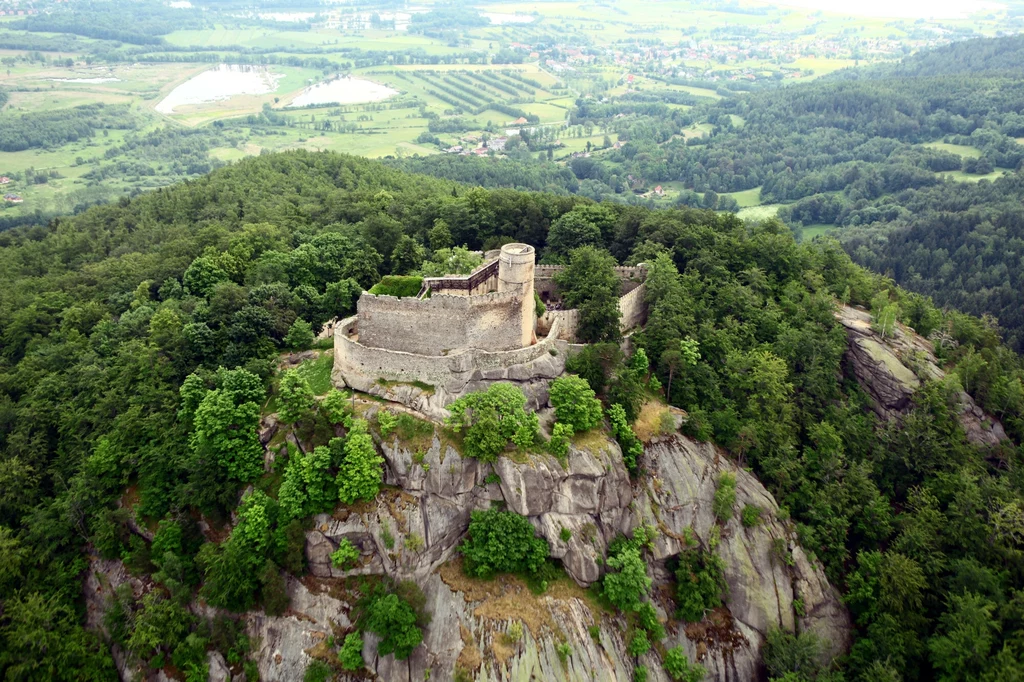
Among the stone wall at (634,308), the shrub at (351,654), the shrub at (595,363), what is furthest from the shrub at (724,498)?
the shrub at (351,654)

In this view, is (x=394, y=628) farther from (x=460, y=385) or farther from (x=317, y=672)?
(x=460, y=385)

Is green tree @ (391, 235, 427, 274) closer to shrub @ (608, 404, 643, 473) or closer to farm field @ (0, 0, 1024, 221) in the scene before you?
shrub @ (608, 404, 643, 473)

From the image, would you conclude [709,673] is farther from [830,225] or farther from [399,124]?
[399,124]

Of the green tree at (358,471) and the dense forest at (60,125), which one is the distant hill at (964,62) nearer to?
the green tree at (358,471)

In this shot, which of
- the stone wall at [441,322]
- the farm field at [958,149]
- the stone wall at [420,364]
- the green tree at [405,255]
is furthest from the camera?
the farm field at [958,149]

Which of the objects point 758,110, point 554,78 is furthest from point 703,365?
point 554,78

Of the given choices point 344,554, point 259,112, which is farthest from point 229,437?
point 259,112
